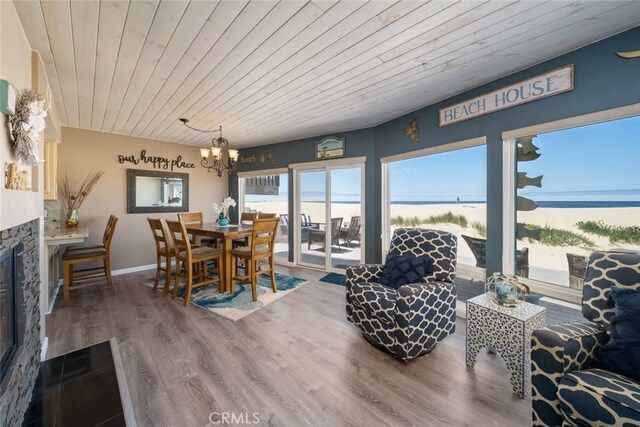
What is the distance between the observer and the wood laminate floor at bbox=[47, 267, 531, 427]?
5.10 ft

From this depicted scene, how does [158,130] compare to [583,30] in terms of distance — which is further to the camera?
[158,130]

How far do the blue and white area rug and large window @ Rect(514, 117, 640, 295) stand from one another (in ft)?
9.22

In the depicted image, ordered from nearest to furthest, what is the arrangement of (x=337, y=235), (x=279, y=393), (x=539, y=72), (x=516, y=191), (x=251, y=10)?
1. (x=251, y=10)
2. (x=279, y=393)
3. (x=539, y=72)
4. (x=516, y=191)
5. (x=337, y=235)

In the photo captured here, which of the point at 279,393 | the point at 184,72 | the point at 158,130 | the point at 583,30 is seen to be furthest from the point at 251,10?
the point at 158,130

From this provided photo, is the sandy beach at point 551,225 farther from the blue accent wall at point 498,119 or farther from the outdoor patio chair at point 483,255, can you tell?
the blue accent wall at point 498,119

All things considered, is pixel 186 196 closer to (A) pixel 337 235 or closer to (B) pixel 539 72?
(A) pixel 337 235

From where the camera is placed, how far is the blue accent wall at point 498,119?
180 centimetres

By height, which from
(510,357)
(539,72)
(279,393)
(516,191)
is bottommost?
(279,393)

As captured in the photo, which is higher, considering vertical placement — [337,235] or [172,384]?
[337,235]

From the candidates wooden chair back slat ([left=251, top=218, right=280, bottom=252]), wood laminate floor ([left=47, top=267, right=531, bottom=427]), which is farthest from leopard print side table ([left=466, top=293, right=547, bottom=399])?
wooden chair back slat ([left=251, top=218, right=280, bottom=252])

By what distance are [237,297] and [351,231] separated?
2.16 metres

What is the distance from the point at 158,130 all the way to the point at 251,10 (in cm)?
351

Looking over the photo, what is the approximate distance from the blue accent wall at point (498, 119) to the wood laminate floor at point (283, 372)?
1.28 meters

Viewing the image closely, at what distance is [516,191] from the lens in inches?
95.9
